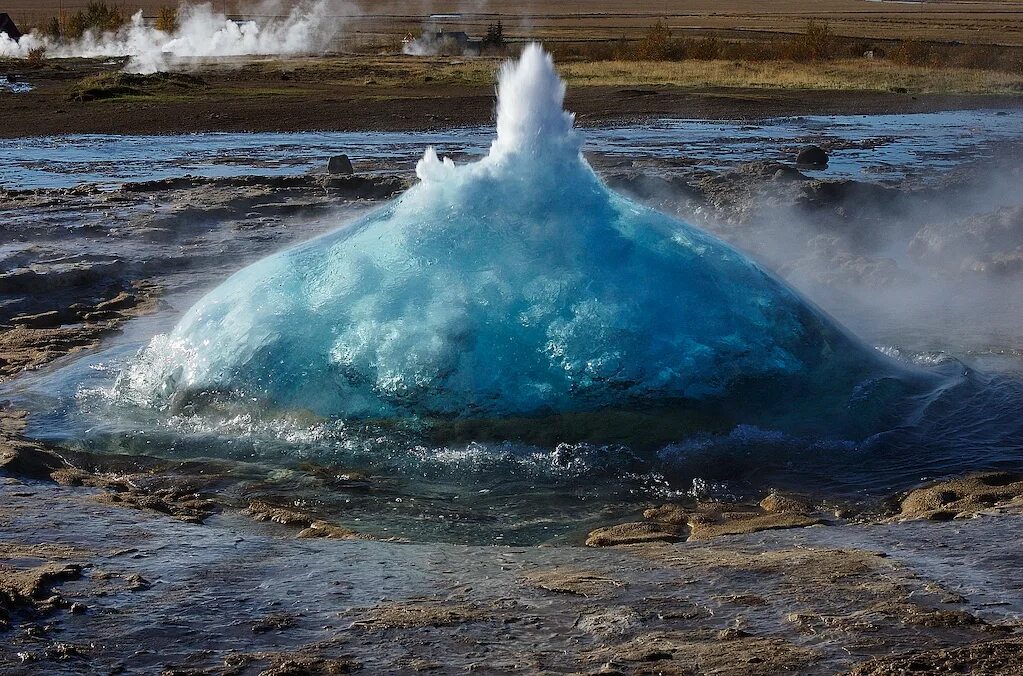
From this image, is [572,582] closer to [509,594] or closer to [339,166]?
[509,594]

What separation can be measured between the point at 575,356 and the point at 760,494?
1.14 metres

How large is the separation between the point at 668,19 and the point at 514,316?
64.6 meters

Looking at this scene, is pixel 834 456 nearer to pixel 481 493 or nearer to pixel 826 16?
pixel 481 493

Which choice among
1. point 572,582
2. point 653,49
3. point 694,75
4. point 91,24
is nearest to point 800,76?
point 694,75

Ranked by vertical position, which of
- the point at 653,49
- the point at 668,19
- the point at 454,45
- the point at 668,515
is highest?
the point at 668,19

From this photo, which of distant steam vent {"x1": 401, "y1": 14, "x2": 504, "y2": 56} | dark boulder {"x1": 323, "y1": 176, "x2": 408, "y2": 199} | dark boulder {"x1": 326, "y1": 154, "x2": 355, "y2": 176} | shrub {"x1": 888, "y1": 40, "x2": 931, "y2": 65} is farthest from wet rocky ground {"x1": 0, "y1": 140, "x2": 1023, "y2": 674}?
distant steam vent {"x1": 401, "y1": 14, "x2": 504, "y2": 56}

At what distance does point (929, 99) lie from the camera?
2556cm

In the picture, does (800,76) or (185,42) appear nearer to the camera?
(800,76)

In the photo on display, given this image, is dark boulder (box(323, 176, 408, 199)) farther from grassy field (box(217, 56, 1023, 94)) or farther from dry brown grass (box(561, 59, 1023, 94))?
dry brown grass (box(561, 59, 1023, 94))

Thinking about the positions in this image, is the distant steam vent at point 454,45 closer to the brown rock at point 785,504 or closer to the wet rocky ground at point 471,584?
the wet rocky ground at point 471,584

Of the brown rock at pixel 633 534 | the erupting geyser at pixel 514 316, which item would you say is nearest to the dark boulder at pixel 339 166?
the erupting geyser at pixel 514 316

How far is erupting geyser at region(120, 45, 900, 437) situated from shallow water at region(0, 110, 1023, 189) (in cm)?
934

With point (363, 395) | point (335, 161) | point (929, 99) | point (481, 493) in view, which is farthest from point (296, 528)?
point (929, 99)

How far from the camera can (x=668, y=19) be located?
6700 cm
